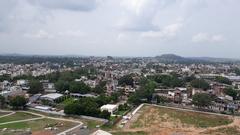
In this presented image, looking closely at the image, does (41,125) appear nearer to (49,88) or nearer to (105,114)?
(105,114)

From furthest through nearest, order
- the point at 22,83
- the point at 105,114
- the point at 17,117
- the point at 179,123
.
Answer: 1. the point at 22,83
2. the point at 17,117
3. the point at 105,114
4. the point at 179,123

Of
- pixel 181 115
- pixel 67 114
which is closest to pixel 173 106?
pixel 181 115

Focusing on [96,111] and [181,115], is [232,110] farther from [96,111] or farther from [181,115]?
[96,111]

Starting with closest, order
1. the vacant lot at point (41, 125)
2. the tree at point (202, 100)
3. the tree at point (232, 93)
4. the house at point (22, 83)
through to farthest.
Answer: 1. the vacant lot at point (41, 125)
2. the tree at point (202, 100)
3. the tree at point (232, 93)
4. the house at point (22, 83)

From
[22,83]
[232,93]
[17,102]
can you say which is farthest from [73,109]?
[232,93]

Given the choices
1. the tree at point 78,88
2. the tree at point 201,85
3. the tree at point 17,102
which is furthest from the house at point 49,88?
the tree at point 201,85

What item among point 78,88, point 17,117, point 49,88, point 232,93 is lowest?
point 17,117

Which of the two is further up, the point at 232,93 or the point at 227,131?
the point at 232,93

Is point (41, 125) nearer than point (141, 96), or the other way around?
point (41, 125)

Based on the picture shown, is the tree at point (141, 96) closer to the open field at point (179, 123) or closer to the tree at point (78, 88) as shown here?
the open field at point (179, 123)
